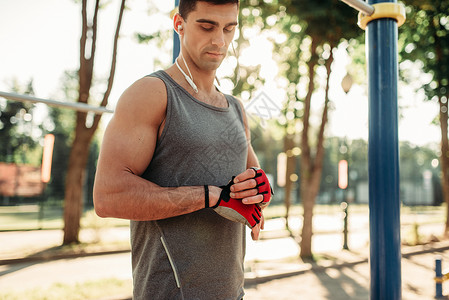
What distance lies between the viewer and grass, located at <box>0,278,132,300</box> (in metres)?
5.73

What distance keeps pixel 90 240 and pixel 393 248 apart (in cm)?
1122

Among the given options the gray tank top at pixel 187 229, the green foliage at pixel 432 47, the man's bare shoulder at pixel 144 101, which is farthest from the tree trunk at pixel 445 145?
the man's bare shoulder at pixel 144 101

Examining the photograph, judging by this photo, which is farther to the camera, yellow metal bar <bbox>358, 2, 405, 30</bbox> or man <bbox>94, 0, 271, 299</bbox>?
yellow metal bar <bbox>358, 2, 405, 30</bbox>

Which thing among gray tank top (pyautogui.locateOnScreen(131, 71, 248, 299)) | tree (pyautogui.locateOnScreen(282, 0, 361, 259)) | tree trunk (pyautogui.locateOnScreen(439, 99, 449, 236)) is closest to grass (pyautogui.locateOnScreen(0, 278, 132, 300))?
gray tank top (pyautogui.locateOnScreen(131, 71, 248, 299))

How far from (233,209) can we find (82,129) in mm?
11013

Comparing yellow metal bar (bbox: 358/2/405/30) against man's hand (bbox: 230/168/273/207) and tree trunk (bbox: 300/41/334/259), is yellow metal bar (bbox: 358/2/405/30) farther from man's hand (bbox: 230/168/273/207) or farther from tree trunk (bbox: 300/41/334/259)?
tree trunk (bbox: 300/41/334/259)

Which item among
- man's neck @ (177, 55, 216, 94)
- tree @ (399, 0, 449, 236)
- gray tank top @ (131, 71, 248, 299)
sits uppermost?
tree @ (399, 0, 449, 236)

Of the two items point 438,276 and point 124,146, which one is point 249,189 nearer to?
point 124,146

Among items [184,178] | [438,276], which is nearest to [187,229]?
[184,178]

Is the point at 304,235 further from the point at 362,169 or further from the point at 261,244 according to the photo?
the point at 362,169

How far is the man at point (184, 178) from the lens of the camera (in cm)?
126

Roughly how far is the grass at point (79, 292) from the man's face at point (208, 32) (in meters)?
5.26

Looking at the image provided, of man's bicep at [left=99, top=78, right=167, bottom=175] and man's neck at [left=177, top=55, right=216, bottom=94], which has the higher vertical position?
man's neck at [left=177, top=55, right=216, bottom=94]

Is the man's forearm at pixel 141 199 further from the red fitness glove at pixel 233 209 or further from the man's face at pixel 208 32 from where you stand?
the man's face at pixel 208 32
